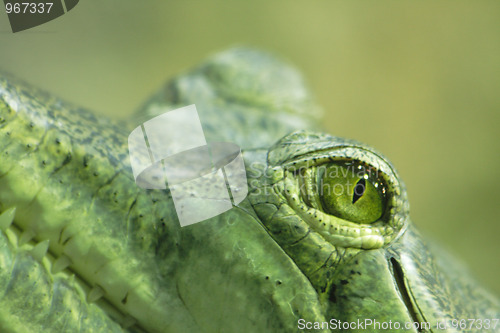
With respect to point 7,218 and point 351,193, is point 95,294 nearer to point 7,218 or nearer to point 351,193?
point 7,218

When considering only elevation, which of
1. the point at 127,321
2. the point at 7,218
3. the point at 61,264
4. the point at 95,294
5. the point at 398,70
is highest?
the point at 7,218

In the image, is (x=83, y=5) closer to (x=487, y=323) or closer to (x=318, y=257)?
(x=318, y=257)

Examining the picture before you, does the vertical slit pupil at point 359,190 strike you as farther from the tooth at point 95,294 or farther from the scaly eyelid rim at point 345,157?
the tooth at point 95,294

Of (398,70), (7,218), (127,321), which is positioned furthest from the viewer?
(398,70)

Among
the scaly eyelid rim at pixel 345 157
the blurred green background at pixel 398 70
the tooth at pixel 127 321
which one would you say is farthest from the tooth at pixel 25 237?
the blurred green background at pixel 398 70

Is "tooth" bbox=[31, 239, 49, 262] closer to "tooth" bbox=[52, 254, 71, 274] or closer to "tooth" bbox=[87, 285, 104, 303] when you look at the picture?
"tooth" bbox=[52, 254, 71, 274]

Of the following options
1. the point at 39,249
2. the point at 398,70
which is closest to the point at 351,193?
the point at 39,249

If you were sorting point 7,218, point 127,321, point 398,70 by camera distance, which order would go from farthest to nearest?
point 398,70, point 127,321, point 7,218
